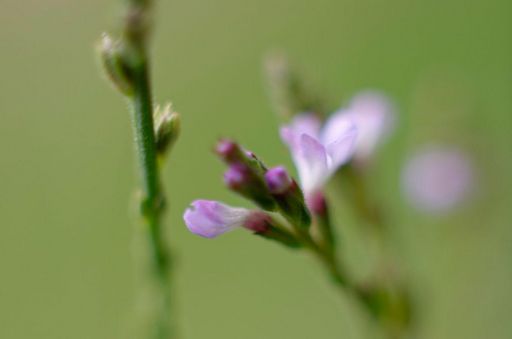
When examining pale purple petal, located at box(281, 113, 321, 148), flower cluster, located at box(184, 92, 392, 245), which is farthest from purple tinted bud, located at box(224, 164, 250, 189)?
pale purple petal, located at box(281, 113, 321, 148)

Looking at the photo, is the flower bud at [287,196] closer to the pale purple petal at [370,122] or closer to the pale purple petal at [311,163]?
the pale purple petal at [311,163]

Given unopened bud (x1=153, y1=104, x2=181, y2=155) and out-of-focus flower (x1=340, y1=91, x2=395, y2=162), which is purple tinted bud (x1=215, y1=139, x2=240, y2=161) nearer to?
unopened bud (x1=153, y1=104, x2=181, y2=155)

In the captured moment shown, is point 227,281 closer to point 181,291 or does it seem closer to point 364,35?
point 181,291

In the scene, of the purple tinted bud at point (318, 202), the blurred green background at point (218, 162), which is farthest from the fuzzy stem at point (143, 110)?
the blurred green background at point (218, 162)

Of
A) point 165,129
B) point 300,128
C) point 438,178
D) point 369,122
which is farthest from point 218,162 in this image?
point 165,129

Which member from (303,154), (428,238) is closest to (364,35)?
(428,238)

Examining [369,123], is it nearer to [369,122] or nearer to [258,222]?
[369,122]
